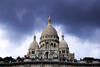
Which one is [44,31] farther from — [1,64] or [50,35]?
[1,64]

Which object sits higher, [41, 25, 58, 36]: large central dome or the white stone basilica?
[41, 25, 58, 36]: large central dome

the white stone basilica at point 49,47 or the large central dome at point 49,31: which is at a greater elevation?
the large central dome at point 49,31

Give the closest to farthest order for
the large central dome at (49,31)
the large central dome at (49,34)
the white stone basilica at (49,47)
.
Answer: the white stone basilica at (49,47), the large central dome at (49,34), the large central dome at (49,31)

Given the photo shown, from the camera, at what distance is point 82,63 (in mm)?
71812

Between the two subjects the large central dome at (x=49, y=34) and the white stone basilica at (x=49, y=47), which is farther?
the large central dome at (x=49, y=34)

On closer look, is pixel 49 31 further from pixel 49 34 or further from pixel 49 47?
pixel 49 47

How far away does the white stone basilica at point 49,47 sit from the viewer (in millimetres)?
116950

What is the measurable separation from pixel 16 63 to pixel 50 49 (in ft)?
156

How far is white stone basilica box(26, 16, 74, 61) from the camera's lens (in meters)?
117

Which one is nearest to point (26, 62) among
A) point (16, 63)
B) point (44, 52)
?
point (16, 63)

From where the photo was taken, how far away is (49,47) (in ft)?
395

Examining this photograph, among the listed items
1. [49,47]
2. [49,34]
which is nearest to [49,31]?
[49,34]

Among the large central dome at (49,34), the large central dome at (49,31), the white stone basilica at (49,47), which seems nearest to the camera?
the white stone basilica at (49,47)

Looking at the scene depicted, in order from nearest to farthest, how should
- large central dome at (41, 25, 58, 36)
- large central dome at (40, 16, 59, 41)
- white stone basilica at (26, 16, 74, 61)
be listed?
1. white stone basilica at (26, 16, 74, 61)
2. large central dome at (40, 16, 59, 41)
3. large central dome at (41, 25, 58, 36)
